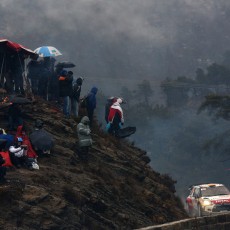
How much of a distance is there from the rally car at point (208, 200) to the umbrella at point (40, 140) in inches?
315

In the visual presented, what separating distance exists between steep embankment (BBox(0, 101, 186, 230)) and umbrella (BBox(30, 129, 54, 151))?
469 mm

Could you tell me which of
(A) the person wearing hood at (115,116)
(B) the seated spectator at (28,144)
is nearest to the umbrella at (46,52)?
(A) the person wearing hood at (115,116)

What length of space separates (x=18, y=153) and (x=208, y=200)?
371 inches

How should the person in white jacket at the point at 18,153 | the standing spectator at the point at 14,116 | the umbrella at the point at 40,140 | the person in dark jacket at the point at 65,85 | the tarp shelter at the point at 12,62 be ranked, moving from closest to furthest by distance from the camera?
the person in white jacket at the point at 18,153
the umbrella at the point at 40,140
the standing spectator at the point at 14,116
the person in dark jacket at the point at 65,85
the tarp shelter at the point at 12,62

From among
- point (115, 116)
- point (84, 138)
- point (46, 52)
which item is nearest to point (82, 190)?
point (84, 138)

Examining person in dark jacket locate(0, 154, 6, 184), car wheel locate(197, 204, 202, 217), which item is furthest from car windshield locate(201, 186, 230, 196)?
person in dark jacket locate(0, 154, 6, 184)

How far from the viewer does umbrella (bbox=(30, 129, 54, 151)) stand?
13.6 meters

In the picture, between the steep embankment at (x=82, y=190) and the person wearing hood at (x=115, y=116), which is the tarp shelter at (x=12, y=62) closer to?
the steep embankment at (x=82, y=190)

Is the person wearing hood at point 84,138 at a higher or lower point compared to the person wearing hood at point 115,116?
lower

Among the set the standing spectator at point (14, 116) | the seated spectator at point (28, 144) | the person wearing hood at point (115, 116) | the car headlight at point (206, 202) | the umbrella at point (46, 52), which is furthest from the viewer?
the car headlight at point (206, 202)

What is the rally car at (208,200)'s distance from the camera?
19672 millimetres

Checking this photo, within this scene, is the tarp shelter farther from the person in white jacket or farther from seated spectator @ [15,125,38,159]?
the person in white jacket

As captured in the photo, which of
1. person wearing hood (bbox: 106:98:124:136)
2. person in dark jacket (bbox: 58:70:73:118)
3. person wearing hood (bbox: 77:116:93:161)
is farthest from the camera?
person wearing hood (bbox: 106:98:124:136)

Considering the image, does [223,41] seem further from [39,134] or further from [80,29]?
[39,134]
